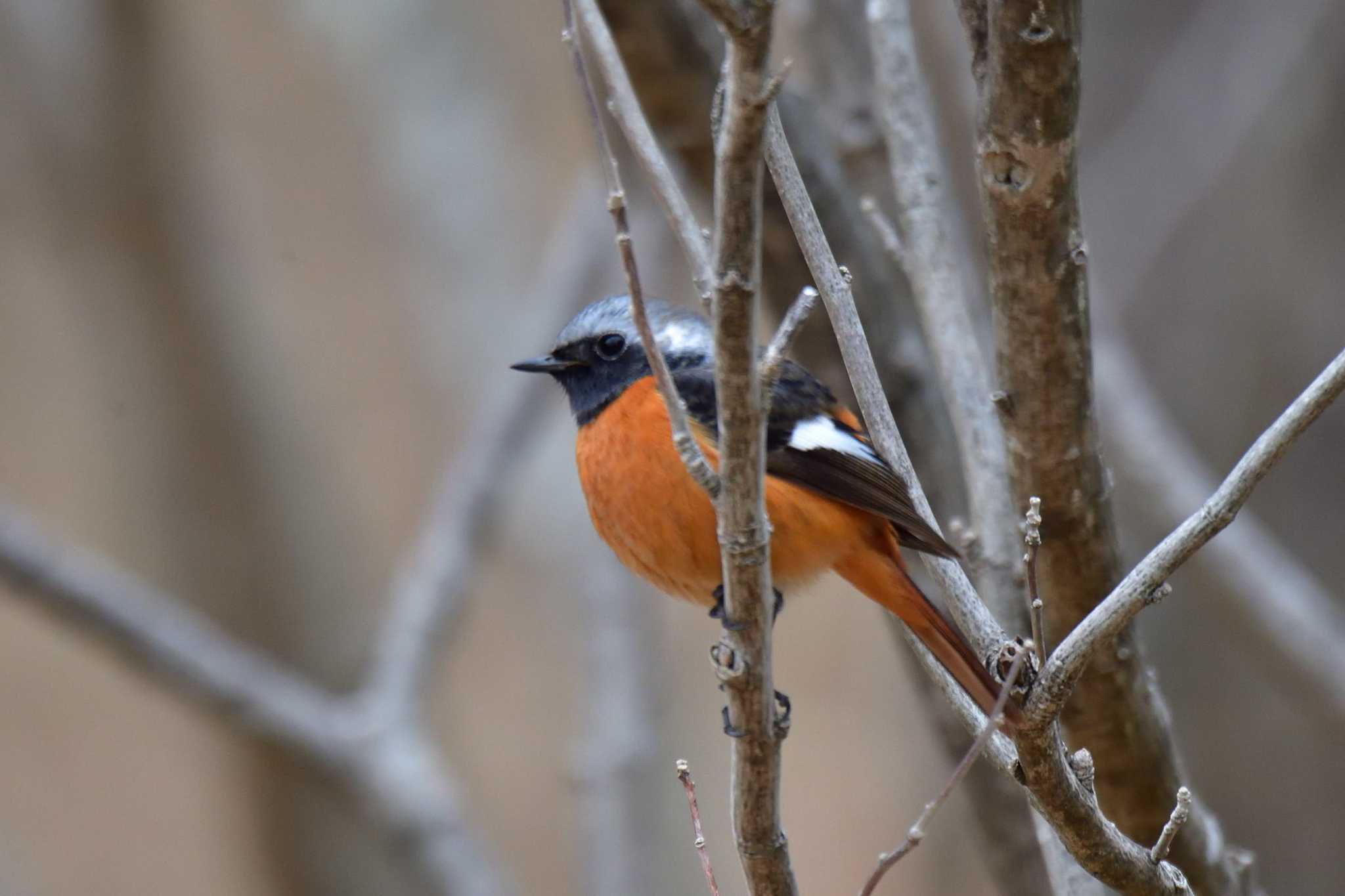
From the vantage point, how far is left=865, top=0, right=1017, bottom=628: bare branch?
2.69 m

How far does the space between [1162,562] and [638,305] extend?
0.76 meters

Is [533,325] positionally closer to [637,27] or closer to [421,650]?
[421,650]

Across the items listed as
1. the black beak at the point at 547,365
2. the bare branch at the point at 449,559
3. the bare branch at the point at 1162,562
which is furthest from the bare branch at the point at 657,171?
the bare branch at the point at 449,559

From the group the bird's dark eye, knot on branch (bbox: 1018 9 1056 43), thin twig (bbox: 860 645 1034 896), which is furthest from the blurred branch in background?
knot on branch (bbox: 1018 9 1056 43)

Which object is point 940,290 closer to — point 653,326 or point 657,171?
point 653,326

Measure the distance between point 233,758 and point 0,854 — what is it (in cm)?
138

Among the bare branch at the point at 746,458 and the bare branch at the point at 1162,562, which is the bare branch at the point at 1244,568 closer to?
the bare branch at the point at 1162,562

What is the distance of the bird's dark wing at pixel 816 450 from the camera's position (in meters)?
2.55

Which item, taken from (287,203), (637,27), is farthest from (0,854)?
(287,203)

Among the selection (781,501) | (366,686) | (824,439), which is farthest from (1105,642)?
(366,686)

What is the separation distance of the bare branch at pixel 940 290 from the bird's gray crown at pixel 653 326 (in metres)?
0.50

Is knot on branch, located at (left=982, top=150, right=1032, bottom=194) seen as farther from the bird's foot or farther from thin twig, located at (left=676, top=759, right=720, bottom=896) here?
thin twig, located at (left=676, top=759, right=720, bottom=896)

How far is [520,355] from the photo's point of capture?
20.6 feet

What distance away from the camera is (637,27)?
9.77 ft
